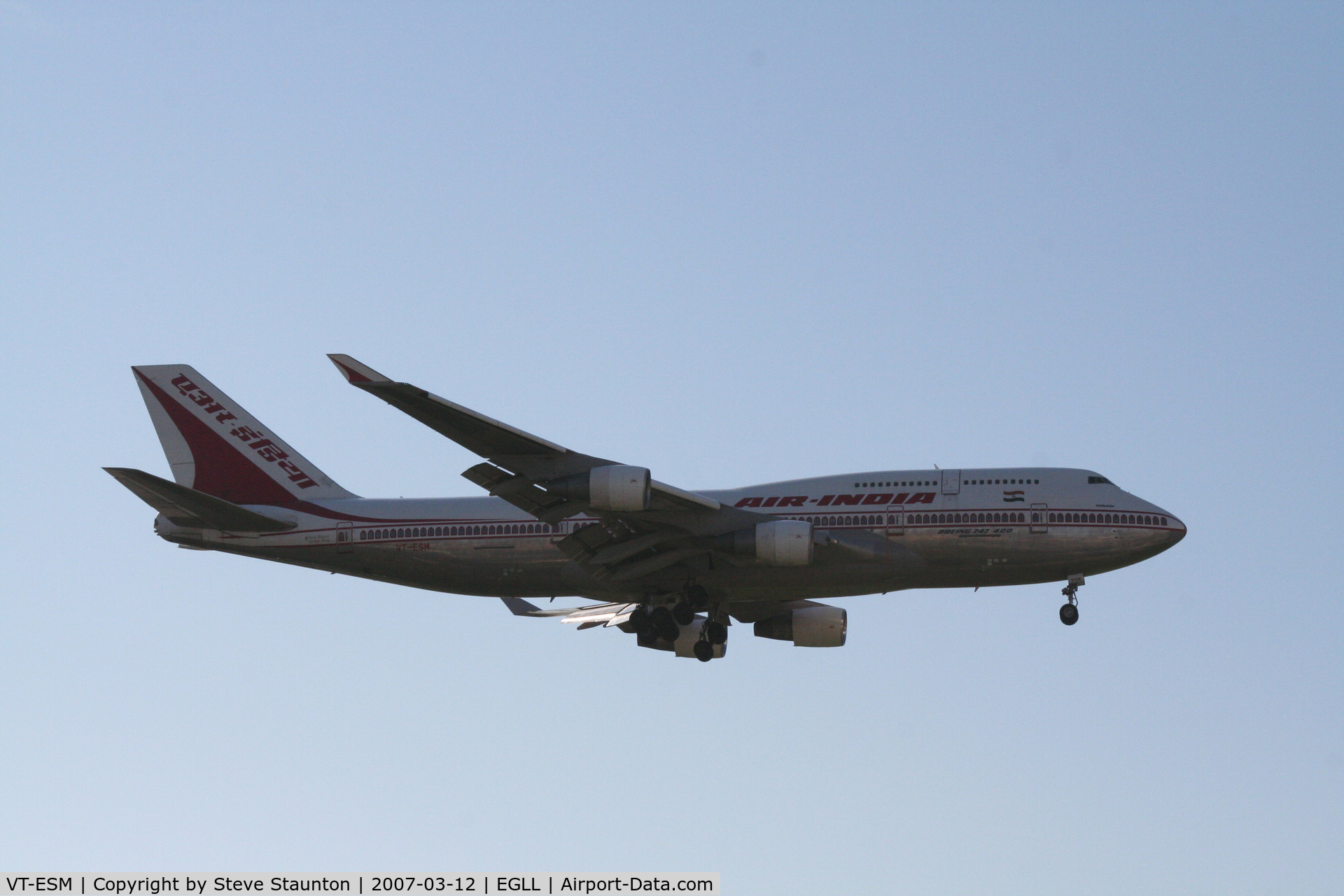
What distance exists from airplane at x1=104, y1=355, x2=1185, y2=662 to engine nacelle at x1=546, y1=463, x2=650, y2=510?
4cm

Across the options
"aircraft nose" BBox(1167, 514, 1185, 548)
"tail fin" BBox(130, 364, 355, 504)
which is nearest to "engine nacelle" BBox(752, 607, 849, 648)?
"aircraft nose" BBox(1167, 514, 1185, 548)

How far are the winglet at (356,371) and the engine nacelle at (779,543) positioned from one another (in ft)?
33.0

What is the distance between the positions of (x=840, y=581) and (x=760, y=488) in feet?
11.7

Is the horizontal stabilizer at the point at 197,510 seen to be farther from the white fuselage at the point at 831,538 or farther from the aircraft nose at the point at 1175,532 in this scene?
the aircraft nose at the point at 1175,532

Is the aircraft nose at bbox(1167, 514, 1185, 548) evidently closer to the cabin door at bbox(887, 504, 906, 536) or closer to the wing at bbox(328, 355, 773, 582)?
the cabin door at bbox(887, 504, 906, 536)

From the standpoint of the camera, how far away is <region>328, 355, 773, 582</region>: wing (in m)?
33.5

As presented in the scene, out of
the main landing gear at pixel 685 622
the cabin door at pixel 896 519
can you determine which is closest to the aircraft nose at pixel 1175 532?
the cabin door at pixel 896 519

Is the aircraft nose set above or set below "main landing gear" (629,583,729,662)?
above

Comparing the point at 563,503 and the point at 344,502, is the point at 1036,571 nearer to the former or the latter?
the point at 563,503

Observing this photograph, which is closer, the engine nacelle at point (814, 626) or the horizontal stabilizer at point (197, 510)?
the horizontal stabilizer at point (197, 510)

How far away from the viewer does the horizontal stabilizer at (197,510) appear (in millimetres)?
38250

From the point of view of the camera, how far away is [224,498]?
143 ft

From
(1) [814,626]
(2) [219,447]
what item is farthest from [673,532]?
(2) [219,447]

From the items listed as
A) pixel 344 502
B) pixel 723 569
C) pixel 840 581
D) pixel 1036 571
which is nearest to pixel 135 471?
pixel 344 502
